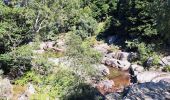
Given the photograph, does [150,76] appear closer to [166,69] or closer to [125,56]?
[166,69]

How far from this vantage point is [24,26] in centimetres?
4234

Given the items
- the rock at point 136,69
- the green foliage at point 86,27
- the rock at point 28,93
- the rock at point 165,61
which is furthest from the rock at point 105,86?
the green foliage at point 86,27

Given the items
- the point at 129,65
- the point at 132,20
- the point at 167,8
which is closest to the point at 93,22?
the point at 132,20

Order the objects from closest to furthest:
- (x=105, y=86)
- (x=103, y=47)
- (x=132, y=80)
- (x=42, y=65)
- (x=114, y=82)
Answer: (x=42, y=65) < (x=105, y=86) < (x=132, y=80) < (x=114, y=82) < (x=103, y=47)

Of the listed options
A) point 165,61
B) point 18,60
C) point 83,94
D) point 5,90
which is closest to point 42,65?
point 18,60

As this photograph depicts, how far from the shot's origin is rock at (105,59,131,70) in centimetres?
5119

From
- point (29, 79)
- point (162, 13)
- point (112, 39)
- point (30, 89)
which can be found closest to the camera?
point (162, 13)

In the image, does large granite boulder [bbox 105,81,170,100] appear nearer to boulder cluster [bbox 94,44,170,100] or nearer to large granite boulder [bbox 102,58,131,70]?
boulder cluster [bbox 94,44,170,100]

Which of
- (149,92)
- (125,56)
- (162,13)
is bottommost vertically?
(125,56)

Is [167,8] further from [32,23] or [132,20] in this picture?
[132,20]

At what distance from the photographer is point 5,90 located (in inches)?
1241

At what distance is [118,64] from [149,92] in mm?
23057

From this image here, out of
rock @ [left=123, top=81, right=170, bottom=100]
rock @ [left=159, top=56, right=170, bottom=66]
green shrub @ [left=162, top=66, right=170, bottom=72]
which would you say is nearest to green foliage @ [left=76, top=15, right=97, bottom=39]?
rock @ [left=159, top=56, right=170, bottom=66]

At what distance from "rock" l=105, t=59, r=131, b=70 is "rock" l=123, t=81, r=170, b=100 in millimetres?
20206
